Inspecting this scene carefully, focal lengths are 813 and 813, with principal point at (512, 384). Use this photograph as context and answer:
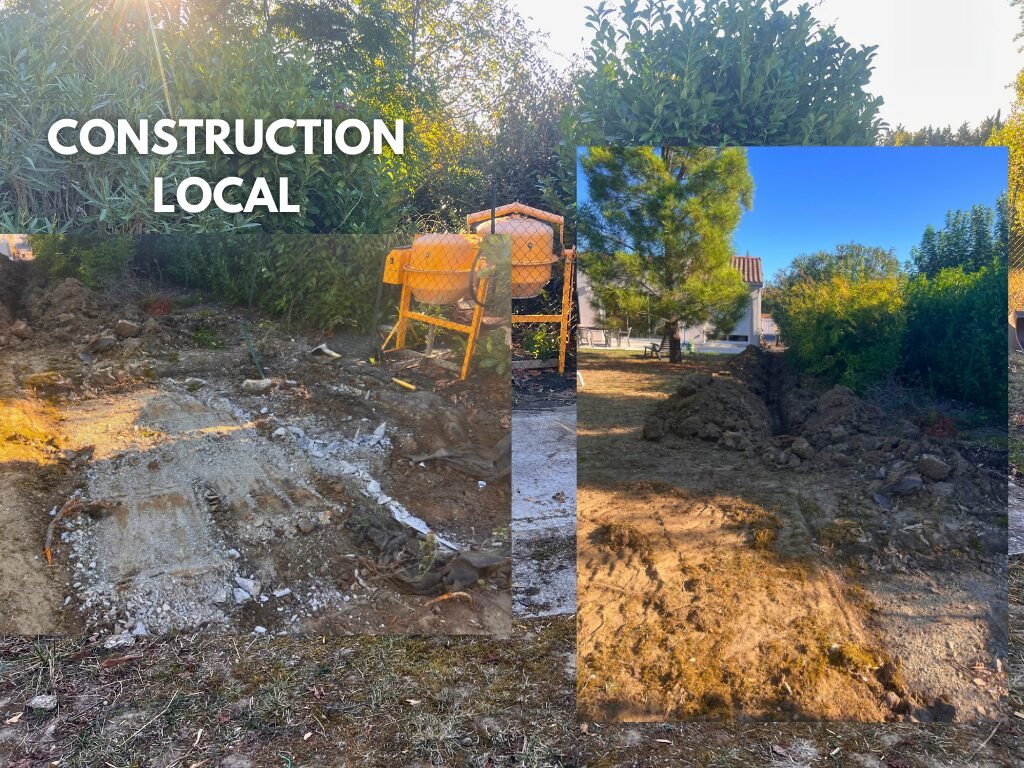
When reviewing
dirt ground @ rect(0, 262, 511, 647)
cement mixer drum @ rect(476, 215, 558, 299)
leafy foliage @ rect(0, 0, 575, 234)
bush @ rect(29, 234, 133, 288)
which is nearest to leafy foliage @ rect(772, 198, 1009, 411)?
cement mixer drum @ rect(476, 215, 558, 299)

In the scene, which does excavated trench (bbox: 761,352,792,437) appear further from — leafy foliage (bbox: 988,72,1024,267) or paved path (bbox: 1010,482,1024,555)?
leafy foliage (bbox: 988,72,1024,267)

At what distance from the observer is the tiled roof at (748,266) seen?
3037 mm

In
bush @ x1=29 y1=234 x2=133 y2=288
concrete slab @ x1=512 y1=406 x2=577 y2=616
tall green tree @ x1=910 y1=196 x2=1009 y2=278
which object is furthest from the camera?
concrete slab @ x1=512 y1=406 x2=577 y2=616

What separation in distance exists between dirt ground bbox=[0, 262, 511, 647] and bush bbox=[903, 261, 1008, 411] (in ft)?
5.48

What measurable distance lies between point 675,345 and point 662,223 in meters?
0.46

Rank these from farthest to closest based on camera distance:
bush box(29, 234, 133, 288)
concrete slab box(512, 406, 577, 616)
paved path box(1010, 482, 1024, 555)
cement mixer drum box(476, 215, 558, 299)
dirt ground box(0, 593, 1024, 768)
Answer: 1. paved path box(1010, 482, 1024, 555)
2. concrete slab box(512, 406, 577, 616)
3. cement mixer drum box(476, 215, 558, 299)
4. bush box(29, 234, 133, 288)
5. dirt ground box(0, 593, 1024, 768)

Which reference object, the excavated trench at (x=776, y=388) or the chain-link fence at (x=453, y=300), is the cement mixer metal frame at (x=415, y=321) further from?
the excavated trench at (x=776, y=388)

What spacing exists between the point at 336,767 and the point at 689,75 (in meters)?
3.27

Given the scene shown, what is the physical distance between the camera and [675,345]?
311 centimetres

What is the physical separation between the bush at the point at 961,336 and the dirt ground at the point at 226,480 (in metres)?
1.67

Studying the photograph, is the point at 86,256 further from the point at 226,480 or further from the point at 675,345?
the point at 675,345

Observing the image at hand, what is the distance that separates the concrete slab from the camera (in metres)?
4.19

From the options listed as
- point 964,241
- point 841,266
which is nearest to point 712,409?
point 841,266

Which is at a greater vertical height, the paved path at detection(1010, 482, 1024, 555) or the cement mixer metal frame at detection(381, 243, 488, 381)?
the cement mixer metal frame at detection(381, 243, 488, 381)
